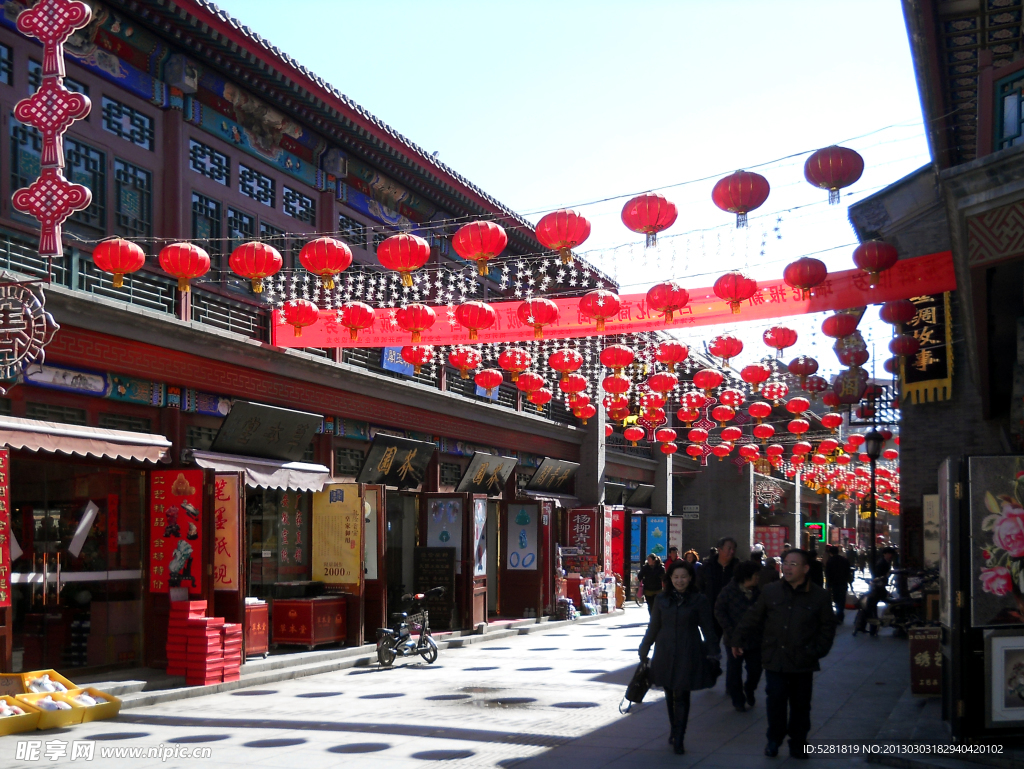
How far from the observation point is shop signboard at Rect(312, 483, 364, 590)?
17859 mm

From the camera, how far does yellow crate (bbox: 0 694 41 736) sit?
10.2 meters

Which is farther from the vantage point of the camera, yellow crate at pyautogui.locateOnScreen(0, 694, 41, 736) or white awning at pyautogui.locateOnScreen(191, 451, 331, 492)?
white awning at pyautogui.locateOnScreen(191, 451, 331, 492)

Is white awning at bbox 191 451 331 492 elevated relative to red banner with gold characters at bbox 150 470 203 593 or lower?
elevated

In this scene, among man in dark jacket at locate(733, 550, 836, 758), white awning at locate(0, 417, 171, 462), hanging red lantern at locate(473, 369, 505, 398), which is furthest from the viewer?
hanging red lantern at locate(473, 369, 505, 398)

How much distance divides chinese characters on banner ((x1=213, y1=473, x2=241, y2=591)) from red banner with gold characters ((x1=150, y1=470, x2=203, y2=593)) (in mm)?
250

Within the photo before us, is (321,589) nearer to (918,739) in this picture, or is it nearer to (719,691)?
(719,691)

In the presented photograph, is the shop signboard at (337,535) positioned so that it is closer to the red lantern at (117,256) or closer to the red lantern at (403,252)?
the red lantern at (403,252)

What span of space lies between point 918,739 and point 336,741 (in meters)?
5.24

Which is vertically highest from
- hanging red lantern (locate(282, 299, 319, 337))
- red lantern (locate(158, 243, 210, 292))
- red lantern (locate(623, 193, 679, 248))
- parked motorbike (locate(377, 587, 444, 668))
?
red lantern (locate(623, 193, 679, 248))

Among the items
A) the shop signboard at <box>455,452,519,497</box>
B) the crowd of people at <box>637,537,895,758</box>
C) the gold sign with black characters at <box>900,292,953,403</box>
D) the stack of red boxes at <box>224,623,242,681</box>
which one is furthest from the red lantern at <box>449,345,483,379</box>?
the crowd of people at <box>637,537,895,758</box>

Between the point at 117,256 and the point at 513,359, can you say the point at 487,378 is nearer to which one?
the point at 513,359

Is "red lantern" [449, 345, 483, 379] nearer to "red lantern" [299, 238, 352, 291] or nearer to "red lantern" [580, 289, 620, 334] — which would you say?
"red lantern" [580, 289, 620, 334]

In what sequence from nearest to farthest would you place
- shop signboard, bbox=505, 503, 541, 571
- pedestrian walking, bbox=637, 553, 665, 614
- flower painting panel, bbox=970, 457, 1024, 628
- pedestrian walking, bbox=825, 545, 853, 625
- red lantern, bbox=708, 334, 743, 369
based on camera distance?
flower painting panel, bbox=970, 457, 1024, 628 < red lantern, bbox=708, 334, 743, 369 < pedestrian walking, bbox=637, 553, 665, 614 < pedestrian walking, bbox=825, 545, 853, 625 < shop signboard, bbox=505, 503, 541, 571

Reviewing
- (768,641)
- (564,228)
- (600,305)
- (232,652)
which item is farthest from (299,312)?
(768,641)
